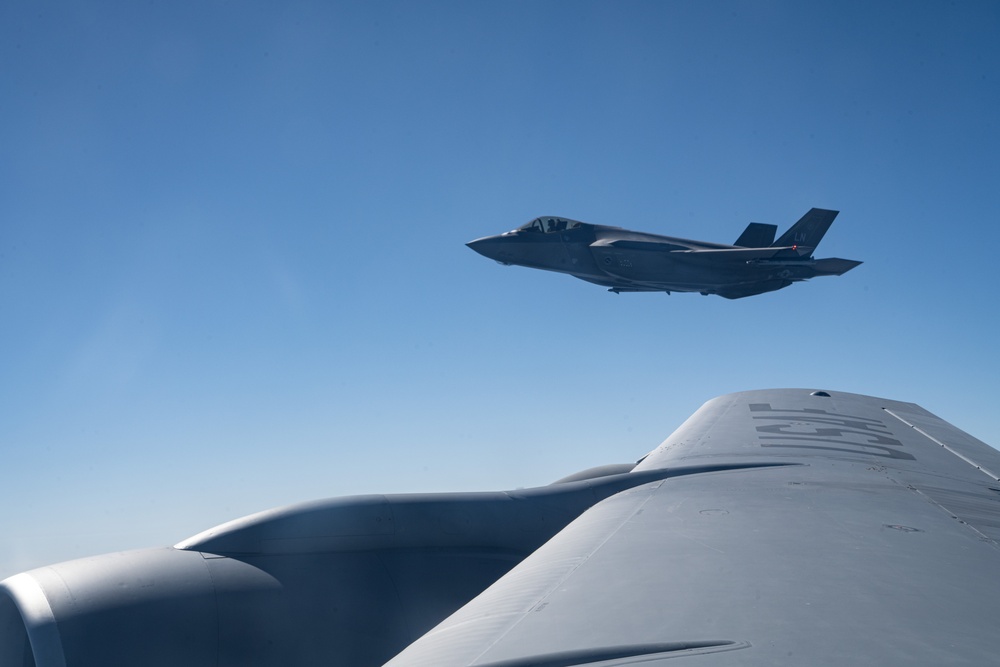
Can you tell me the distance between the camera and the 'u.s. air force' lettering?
7512mm

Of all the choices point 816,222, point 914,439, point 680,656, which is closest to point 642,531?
point 680,656

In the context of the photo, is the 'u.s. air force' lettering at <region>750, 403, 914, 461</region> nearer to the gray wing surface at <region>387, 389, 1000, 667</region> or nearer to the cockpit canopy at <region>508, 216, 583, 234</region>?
the gray wing surface at <region>387, 389, 1000, 667</region>

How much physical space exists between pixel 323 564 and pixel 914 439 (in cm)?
646

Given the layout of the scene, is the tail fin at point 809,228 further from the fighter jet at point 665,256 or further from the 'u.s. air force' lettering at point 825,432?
the 'u.s. air force' lettering at point 825,432

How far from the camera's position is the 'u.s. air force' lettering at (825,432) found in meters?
7.51

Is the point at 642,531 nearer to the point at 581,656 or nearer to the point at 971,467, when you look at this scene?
the point at 581,656

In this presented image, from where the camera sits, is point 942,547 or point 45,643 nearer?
point 942,547

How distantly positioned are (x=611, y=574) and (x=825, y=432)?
585cm

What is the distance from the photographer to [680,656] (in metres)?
2.19

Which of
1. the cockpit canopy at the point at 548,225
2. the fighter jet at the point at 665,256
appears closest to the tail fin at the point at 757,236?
the fighter jet at the point at 665,256

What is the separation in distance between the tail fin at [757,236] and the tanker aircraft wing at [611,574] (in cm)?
1602

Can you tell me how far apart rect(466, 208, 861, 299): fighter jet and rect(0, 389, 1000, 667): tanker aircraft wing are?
43.2 ft

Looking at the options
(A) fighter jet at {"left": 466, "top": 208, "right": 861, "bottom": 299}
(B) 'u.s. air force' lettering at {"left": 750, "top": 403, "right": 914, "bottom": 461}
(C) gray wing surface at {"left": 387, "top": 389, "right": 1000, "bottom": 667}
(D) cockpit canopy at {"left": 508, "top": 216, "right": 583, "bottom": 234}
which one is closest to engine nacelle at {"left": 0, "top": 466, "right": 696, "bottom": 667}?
(C) gray wing surface at {"left": 387, "top": 389, "right": 1000, "bottom": 667}

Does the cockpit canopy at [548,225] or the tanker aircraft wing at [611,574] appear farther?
the cockpit canopy at [548,225]
